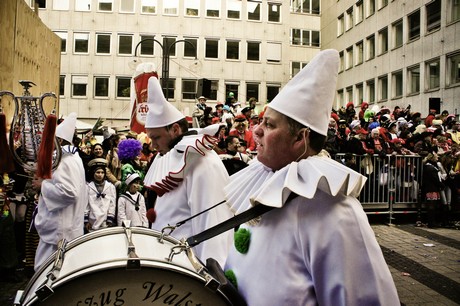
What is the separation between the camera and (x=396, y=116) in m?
19.0

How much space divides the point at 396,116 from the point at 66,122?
16.6 metres

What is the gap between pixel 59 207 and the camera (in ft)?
15.2

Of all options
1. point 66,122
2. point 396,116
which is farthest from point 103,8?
point 66,122

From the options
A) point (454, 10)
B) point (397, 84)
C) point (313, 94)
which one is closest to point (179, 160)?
point (313, 94)

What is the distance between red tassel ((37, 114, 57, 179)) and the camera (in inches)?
131

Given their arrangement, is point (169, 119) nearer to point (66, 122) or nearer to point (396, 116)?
point (66, 122)

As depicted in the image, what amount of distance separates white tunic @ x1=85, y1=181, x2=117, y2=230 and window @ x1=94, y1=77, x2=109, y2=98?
→ 3091 cm

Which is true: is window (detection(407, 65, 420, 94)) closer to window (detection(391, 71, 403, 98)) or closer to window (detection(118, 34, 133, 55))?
window (detection(391, 71, 403, 98))

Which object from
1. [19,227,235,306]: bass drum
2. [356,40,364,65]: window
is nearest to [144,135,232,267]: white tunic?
[19,227,235,306]: bass drum

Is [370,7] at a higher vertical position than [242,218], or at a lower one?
higher

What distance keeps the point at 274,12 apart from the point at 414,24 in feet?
44.4

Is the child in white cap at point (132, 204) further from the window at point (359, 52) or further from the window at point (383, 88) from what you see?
the window at point (359, 52)

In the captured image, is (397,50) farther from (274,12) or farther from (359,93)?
(274,12)

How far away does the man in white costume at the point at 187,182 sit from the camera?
128 inches
